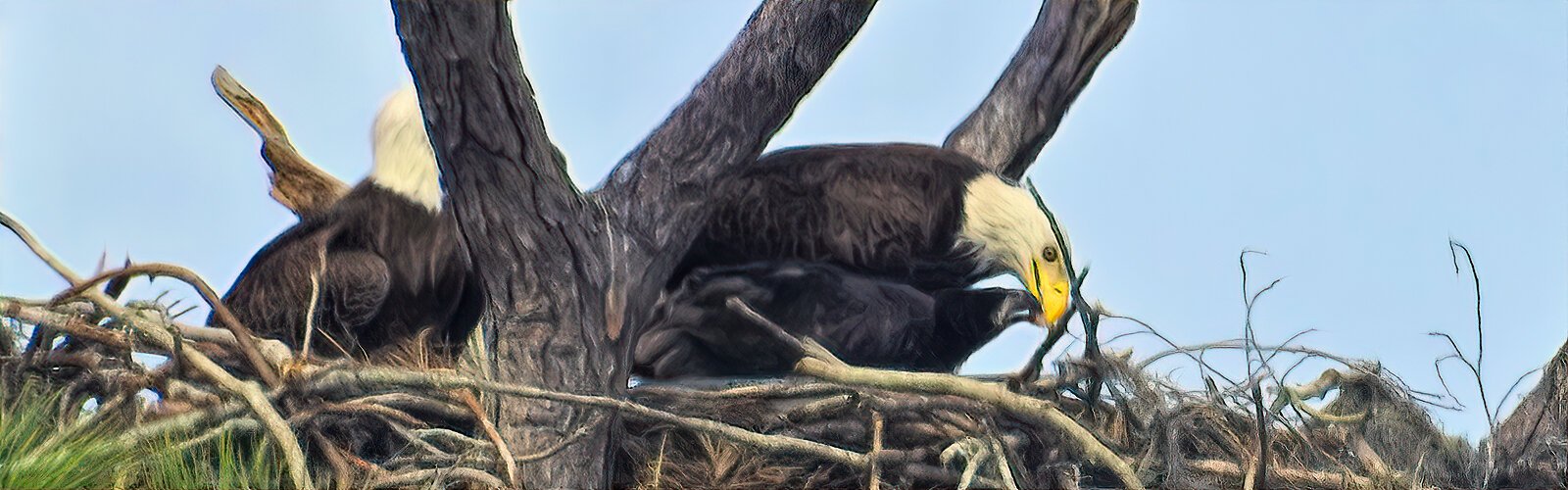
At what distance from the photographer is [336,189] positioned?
4.94 meters

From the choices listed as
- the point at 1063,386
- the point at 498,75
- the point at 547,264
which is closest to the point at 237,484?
the point at 547,264

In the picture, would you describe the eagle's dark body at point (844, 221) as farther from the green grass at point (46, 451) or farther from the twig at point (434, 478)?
the green grass at point (46, 451)

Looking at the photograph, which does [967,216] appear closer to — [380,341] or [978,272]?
[978,272]

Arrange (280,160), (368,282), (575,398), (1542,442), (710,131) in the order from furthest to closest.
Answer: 1. (280,160)
2. (368,282)
3. (1542,442)
4. (710,131)
5. (575,398)

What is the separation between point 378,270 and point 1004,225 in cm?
168

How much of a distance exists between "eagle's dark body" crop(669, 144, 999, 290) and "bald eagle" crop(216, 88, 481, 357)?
2.30 ft

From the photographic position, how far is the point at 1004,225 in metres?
3.94

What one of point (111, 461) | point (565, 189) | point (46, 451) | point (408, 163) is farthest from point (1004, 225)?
point (46, 451)

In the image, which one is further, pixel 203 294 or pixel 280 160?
pixel 280 160

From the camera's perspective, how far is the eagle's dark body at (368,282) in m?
4.07

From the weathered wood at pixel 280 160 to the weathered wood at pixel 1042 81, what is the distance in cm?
208

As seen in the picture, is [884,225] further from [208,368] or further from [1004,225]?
[208,368]

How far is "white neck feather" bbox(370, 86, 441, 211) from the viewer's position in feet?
13.9

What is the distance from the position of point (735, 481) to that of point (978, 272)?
38.4 inches
